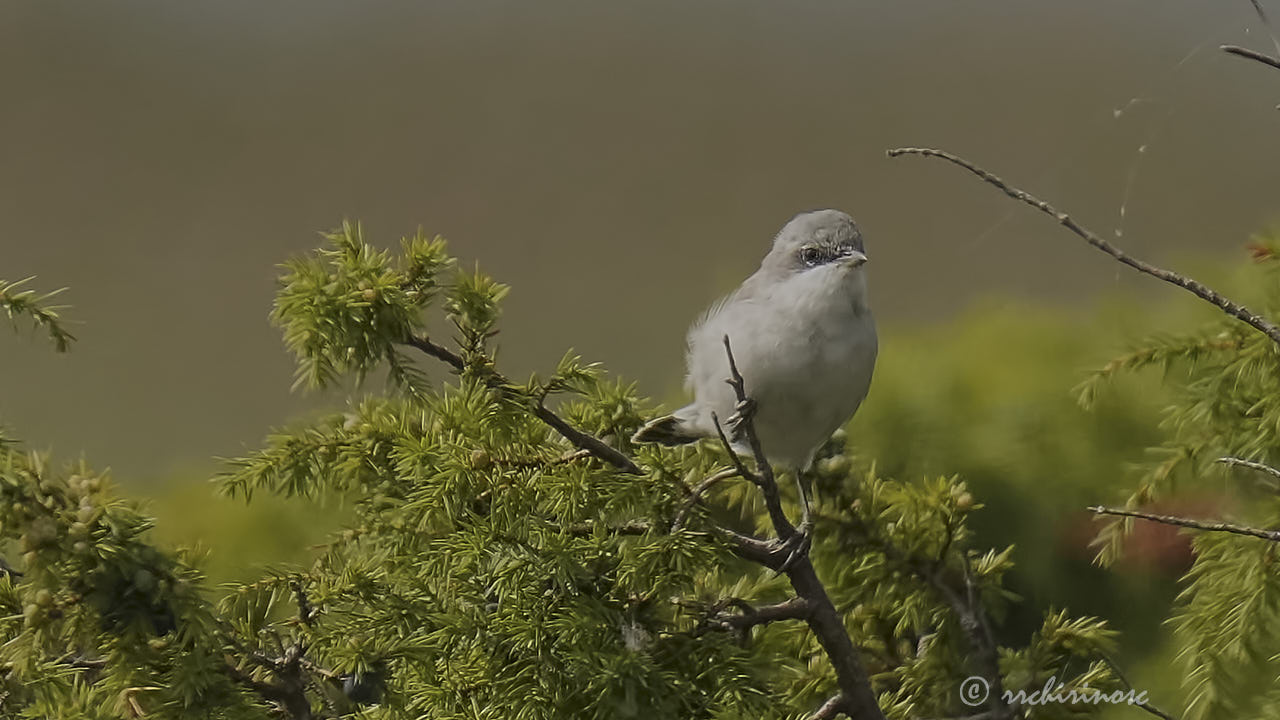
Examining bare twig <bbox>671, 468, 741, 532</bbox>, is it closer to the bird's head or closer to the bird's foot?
the bird's foot

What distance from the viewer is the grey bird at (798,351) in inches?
33.7

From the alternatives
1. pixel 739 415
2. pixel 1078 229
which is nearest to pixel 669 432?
pixel 739 415

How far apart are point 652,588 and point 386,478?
0.26m

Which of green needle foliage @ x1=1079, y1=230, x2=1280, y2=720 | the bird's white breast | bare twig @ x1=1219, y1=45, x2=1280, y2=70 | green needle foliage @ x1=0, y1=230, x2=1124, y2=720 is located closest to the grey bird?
the bird's white breast

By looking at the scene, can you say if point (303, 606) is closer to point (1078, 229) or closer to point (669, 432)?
point (669, 432)

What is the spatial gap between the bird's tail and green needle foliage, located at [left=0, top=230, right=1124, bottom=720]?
0.05 meters

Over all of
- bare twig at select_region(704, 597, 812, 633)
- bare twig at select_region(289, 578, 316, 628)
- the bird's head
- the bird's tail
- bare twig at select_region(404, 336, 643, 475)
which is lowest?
bare twig at select_region(704, 597, 812, 633)

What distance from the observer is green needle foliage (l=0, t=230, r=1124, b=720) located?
21.5 inches

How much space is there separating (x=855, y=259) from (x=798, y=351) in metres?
0.08

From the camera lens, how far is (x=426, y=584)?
66 cm

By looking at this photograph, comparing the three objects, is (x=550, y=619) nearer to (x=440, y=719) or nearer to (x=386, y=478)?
(x=440, y=719)

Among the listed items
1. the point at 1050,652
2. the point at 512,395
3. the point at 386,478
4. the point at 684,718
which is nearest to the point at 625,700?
the point at 684,718

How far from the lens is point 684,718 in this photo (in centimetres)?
64

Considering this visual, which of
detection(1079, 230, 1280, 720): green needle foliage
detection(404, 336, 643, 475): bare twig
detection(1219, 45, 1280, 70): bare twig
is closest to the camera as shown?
detection(1219, 45, 1280, 70): bare twig
